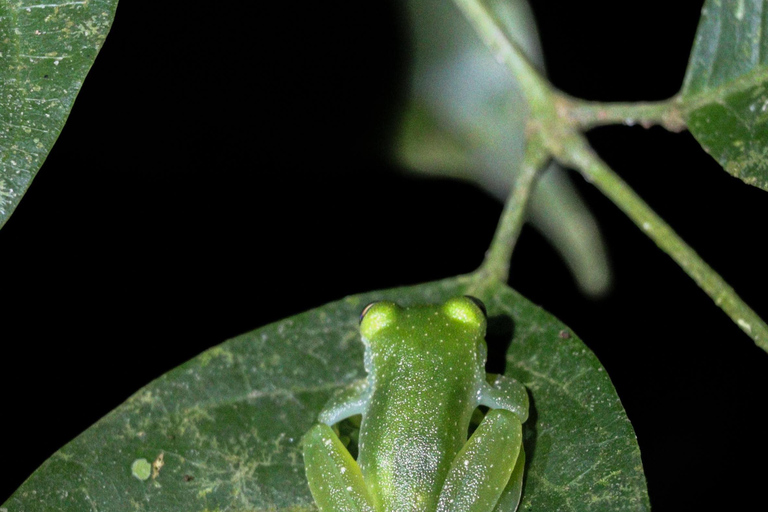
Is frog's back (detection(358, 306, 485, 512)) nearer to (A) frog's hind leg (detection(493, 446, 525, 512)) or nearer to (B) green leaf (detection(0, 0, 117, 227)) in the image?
(A) frog's hind leg (detection(493, 446, 525, 512))

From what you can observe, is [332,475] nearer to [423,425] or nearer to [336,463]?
[336,463]

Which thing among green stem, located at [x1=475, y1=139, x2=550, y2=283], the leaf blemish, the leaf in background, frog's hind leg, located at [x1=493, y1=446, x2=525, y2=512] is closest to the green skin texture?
frog's hind leg, located at [x1=493, y1=446, x2=525, y2=512]

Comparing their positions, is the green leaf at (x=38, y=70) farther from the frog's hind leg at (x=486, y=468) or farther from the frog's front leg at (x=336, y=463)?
the frog's hind leg at (x=486, y=468)

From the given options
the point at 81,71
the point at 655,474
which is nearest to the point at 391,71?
the point at 81,71

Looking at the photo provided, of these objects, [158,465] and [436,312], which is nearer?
[158,465]

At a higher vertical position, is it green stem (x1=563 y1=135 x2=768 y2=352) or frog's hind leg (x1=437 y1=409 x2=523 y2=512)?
green stem (x1=563 y1=135 x2=768 y2=352)

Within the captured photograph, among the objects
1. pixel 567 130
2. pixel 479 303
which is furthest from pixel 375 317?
pixel 567 130

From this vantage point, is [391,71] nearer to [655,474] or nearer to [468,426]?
[468,426]
